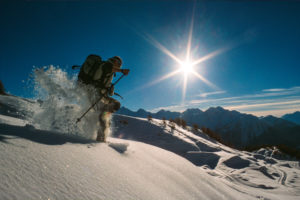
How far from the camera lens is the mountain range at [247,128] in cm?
9969

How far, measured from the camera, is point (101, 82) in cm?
314

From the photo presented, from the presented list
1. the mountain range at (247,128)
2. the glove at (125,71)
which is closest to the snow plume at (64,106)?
the glove at (125,71)

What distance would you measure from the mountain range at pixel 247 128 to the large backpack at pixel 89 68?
2881 inches

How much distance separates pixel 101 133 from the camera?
9.78ft

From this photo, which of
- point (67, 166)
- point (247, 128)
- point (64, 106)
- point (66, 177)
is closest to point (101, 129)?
point (64, 106)

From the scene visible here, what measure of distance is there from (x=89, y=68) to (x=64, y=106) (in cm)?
89

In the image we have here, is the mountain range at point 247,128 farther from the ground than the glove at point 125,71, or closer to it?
farther from the ground

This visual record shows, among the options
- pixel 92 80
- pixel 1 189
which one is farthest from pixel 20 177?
pixel 92 80

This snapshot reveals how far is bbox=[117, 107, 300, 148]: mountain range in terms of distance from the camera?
99688 millimetres

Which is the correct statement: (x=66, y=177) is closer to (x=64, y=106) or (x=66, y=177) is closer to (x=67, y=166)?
(x=67, y=166)

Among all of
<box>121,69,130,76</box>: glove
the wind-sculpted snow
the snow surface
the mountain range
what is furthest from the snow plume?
the mountain range

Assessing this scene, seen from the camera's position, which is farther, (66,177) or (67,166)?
(67,166)

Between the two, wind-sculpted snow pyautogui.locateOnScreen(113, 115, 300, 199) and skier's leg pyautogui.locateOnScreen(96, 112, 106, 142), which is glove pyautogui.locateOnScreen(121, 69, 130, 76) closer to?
skier's leg pyautogui.locateOnScreen(96, 112, 106, 142)

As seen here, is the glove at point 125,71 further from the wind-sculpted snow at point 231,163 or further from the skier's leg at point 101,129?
the wind-sculpted snow at point 231,163
